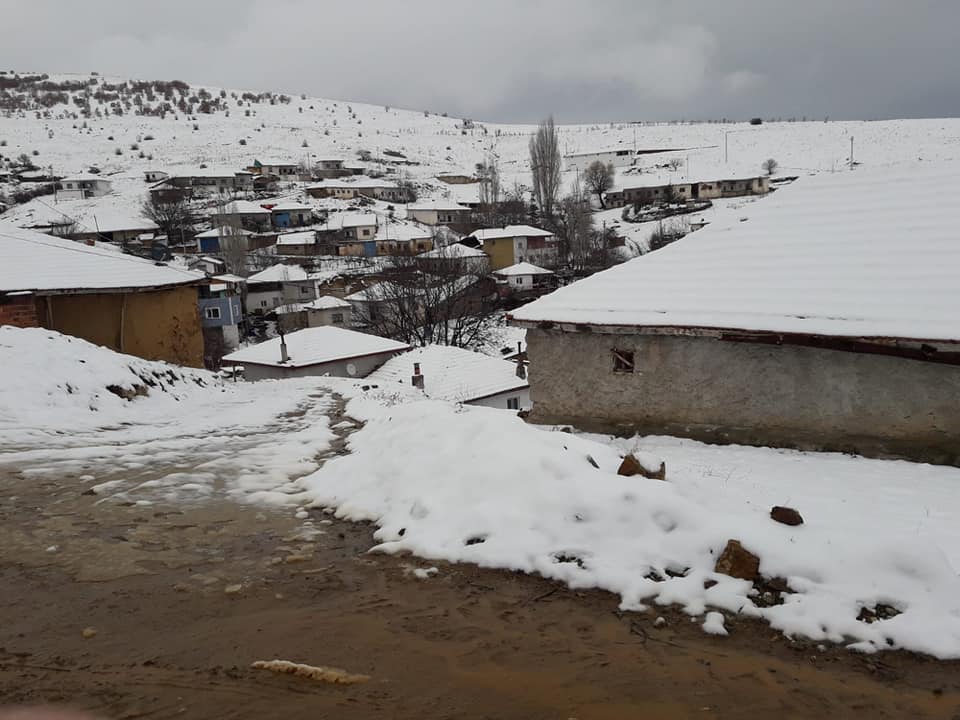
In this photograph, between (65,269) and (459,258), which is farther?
(459,258)

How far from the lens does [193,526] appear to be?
5852 mm

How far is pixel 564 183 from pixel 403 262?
167ft

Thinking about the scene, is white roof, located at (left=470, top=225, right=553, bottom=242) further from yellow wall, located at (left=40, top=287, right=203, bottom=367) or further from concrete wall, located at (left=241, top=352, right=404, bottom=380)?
yellow wall, located at (left=40, top=287, right=203, bottom=367)

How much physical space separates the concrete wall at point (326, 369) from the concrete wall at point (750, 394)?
2063cm

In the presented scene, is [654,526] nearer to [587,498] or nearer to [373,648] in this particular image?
[587,498]

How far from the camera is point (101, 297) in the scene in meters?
16.8

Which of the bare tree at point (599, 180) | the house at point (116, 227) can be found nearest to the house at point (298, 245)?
the house at point (116, 227)

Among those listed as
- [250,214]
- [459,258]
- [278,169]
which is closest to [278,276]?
[459,258]

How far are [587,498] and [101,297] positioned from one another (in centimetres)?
1567

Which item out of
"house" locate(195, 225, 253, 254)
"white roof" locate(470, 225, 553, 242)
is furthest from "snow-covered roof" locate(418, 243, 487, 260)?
"house" locate(195, 225, 253, 254)

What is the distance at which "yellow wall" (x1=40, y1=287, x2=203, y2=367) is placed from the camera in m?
16.3

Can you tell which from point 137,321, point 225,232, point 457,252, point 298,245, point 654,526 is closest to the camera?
point 654,526

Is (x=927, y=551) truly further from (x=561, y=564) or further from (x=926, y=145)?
(x=926, y=145)

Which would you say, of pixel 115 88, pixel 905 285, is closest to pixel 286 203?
pixel 905 285
